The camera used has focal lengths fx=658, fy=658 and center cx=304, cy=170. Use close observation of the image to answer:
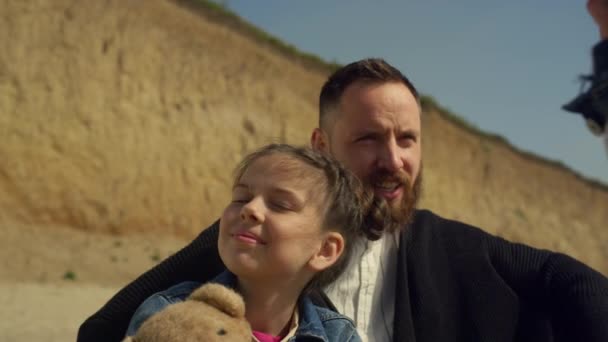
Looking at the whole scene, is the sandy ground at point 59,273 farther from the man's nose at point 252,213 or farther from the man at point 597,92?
the man at point 597,92

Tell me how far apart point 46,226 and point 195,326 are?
404 inches

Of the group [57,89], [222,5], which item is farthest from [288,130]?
[57,89]

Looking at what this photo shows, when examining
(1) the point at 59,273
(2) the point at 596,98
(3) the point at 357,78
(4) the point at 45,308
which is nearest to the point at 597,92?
(2) the point at 596,98

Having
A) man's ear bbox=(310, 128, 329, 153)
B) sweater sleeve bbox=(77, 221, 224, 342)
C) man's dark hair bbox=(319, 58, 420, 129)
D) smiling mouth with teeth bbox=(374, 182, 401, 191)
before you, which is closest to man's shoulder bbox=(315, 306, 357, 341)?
sweater sleeve bbox=(77, 221, 224, 342)

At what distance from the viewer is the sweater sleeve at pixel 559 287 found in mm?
2234

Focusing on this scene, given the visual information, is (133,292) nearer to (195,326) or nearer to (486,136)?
(195,326)

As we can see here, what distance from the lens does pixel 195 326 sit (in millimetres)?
1605

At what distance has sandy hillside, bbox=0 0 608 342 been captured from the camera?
33.7ft

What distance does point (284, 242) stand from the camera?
6.63ft

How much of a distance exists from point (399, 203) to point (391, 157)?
19cm

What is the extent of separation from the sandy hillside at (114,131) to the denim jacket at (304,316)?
5.54 meters

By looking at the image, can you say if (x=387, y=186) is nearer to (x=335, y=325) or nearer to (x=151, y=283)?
(x=335, y=325)

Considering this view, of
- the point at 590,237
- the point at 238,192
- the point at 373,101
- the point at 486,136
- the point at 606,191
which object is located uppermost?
the point at 373,101

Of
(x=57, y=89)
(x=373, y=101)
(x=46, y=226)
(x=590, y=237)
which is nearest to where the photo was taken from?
(x=373, y=101)
